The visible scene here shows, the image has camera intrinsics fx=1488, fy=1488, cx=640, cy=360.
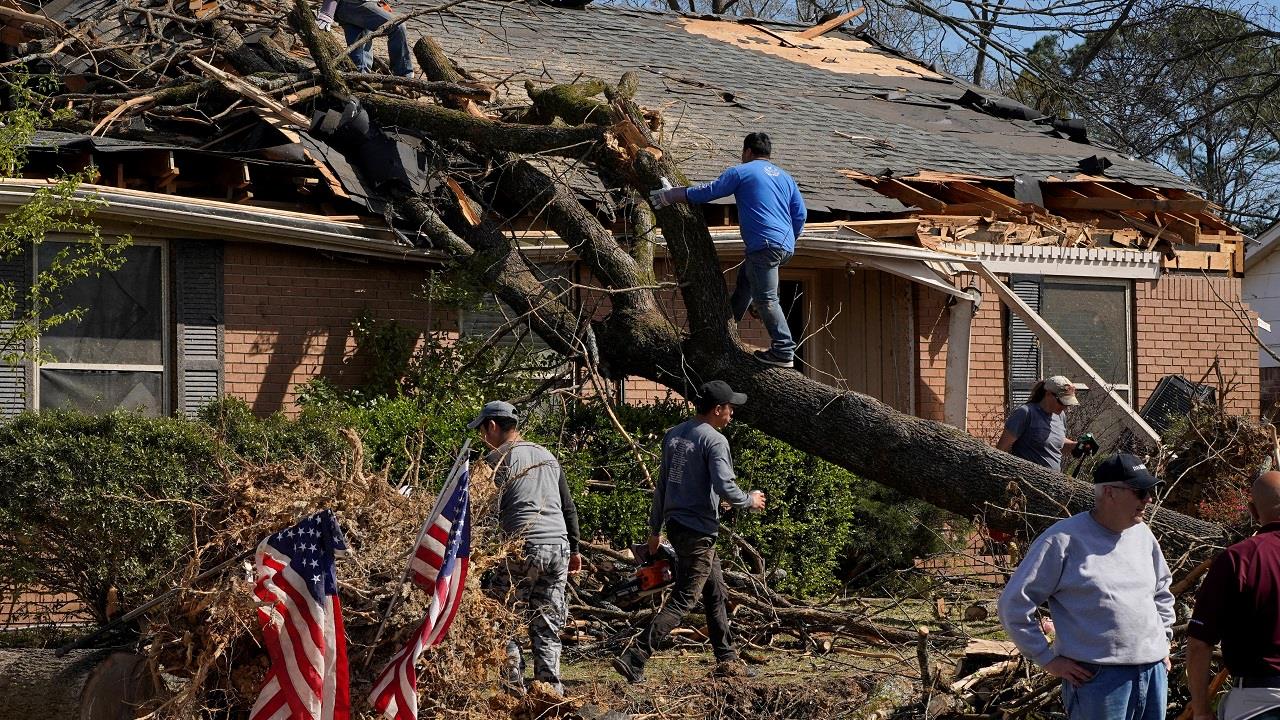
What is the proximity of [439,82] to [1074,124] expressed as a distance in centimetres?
769

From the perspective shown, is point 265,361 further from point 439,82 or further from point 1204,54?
point 1204,54

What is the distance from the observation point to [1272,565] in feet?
17.3

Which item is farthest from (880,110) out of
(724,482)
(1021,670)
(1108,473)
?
(1108,473)

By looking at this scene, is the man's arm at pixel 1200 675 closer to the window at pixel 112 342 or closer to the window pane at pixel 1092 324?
the window at pixel 112 342

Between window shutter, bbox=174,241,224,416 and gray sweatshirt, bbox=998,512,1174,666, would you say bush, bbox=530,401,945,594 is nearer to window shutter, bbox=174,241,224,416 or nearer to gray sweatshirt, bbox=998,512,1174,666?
window shutter, bbox=174,241,224,416

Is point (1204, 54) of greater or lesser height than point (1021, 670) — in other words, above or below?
above

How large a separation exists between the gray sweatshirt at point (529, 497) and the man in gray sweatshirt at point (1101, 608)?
3.01 meters

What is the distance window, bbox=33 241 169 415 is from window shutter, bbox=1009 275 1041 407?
7.67 m

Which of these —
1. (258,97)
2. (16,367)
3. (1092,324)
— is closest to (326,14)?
(258,97)

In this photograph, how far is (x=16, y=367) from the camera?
10609mm

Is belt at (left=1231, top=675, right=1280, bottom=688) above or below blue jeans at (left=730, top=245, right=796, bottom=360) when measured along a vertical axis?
below

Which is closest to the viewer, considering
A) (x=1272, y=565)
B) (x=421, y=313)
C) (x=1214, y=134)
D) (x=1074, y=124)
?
(x=1272, y=565)

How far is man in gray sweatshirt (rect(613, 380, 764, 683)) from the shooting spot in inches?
332

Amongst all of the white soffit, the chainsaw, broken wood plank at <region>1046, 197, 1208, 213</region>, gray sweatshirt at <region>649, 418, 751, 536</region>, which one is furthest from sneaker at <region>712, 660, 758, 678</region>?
broken wood plank at <region>1046, 197, 1208, 213</region>
